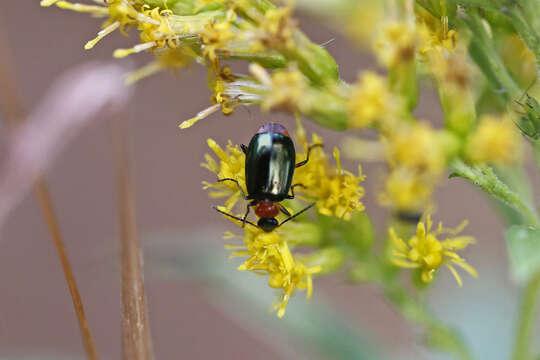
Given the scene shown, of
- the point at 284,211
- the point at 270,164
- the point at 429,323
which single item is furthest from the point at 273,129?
the point at 429,323

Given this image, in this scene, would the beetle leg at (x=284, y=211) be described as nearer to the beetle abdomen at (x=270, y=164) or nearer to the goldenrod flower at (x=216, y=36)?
the beetle abdomen at (x=270, y=164)

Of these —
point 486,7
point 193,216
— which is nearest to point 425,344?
point 486,7

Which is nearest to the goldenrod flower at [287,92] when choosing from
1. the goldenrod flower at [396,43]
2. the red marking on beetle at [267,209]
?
the goldenrod flower at [396,43]

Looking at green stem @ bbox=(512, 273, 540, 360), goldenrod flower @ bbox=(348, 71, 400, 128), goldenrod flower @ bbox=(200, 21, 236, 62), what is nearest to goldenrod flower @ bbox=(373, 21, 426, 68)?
goldenrod flower @ bbox=(348, 71, 400, 128)

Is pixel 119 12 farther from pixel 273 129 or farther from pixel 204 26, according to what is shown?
pixel 273 129

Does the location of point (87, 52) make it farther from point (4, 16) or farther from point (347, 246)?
point (347, 246)

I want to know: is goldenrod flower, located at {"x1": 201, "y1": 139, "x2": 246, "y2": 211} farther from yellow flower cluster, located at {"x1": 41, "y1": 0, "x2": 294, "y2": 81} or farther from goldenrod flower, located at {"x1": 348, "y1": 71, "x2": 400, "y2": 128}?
goldenrod flower, located at {"x1": 348, "y1": 71, "x2": 400, "y2": 128}
